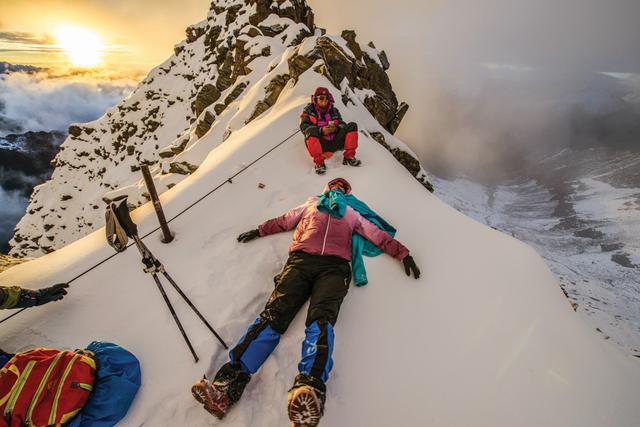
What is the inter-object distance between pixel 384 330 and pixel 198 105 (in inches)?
1410

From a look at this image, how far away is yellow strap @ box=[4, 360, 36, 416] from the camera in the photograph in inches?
81.7

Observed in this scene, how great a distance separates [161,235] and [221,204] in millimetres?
1241

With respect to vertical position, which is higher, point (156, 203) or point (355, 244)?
point (156, 203)

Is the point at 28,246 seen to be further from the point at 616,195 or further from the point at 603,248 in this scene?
the point at 616,195

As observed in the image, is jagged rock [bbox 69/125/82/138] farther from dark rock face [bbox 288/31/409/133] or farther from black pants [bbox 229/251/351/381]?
black pants [bbox 229/251/351/381]

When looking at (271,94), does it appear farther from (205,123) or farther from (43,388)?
(43,388)

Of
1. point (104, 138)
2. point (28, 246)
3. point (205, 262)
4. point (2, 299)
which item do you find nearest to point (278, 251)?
point (205, 262)

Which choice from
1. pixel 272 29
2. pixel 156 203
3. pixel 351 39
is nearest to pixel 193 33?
pixel 272 29

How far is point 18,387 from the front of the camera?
7.09ft

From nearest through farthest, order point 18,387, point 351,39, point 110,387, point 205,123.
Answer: point 18,387 < point 110,387 < point 351,39 < point 205,123

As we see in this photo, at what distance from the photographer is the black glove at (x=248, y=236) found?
4.40 metres

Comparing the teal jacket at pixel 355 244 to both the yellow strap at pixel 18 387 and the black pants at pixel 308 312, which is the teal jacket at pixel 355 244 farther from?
the yellow strap at pixel 18 387

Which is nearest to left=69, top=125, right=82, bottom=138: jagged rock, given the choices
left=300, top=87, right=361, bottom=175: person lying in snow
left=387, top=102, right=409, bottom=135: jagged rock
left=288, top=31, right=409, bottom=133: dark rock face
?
left=288, top=31, right=409, bottom=133: dark rock face

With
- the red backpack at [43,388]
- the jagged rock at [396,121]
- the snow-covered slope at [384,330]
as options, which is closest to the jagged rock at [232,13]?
the jagged rock at [396,121]
